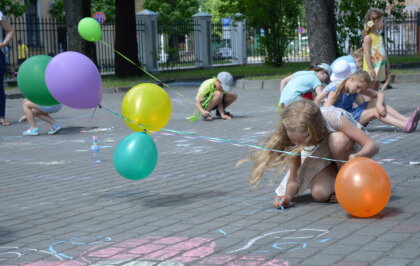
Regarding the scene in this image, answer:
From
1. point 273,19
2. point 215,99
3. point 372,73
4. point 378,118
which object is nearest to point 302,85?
point 378,118

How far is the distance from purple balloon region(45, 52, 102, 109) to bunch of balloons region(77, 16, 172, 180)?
301 mm

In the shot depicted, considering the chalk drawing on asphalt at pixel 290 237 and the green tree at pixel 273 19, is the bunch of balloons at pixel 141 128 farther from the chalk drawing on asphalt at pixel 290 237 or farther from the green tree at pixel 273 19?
the green tree at pixel 273 19

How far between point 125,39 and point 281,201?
748 inches

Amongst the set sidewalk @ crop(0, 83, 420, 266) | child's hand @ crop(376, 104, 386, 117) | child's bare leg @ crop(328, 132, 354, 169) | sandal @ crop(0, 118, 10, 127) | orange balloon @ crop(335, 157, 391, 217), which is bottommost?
sidewalk @ crop(0, 83, 420, 266)

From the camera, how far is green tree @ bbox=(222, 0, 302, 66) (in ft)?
89.8

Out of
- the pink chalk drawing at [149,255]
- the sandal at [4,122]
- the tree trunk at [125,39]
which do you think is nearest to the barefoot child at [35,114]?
the sandal at [4,122]

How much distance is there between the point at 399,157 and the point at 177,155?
2469 mm

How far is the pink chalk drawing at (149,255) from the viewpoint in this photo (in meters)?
4.15

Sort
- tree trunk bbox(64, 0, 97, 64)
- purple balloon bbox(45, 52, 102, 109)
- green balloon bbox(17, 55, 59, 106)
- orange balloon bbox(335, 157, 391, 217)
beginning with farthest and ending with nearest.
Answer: tree trunk bbox(64, 0, 97, 64) → green balloon bbox(17, 55, 59, 106) → purple balloon bbox(45, 52, 102, 109) → orange balloon bbox(335, 157, 391, 217)

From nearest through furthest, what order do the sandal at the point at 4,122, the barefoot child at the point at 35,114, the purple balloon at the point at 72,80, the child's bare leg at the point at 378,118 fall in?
the purple balloon at the point at 72,80
the child's bare leg at the point at 378,118
the barefoot child at the point at 35,114
the sandal at the point at 4,122

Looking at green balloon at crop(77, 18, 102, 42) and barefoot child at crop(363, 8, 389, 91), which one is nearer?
green balloon at crop(77, 18, 102, 42)

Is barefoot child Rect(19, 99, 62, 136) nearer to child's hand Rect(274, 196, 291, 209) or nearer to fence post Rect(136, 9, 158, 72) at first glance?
child's hand Rect(274, 196, 291, 209)

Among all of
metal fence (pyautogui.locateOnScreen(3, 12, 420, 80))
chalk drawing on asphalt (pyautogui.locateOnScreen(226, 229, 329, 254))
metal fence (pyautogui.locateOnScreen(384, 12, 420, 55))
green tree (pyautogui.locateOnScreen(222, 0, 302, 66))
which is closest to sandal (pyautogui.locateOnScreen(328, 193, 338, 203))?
chalk drawing on asphalt (pyautogui.locateOnScreen(226, 229, 329, 254))

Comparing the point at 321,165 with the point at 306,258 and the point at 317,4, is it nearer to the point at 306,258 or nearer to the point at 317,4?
the point at 306,258
